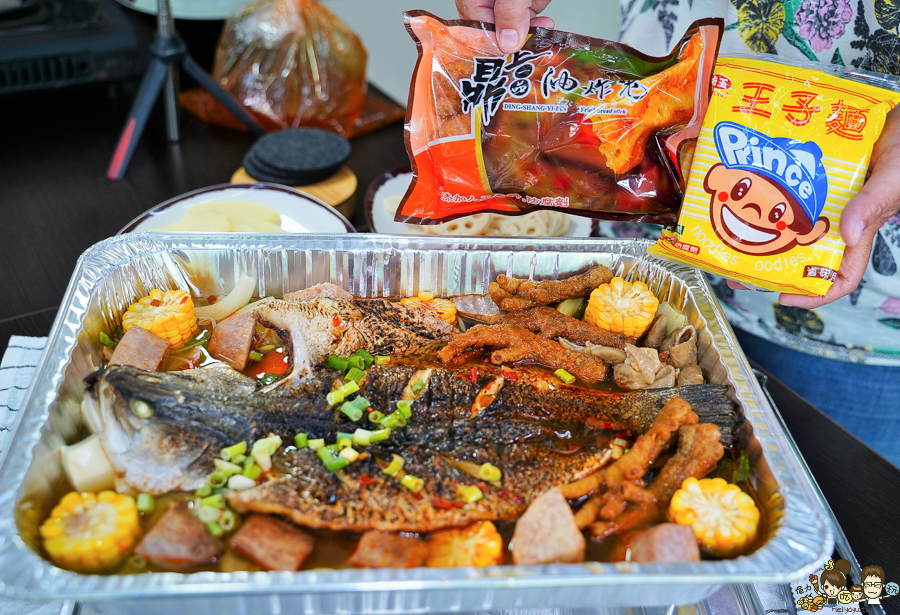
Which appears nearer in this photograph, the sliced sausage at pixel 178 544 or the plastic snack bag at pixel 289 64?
the sliced sausage at pixel 178 544

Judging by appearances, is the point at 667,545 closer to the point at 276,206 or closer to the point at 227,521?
the point at 227,521

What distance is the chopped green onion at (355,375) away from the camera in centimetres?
179

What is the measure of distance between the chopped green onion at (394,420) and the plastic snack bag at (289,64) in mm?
2214

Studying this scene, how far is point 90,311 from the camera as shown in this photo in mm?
1851

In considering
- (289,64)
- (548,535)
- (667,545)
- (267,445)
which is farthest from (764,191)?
(289,64)

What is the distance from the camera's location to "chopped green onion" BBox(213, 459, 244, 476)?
154 cm

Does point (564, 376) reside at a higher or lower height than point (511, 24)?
lower

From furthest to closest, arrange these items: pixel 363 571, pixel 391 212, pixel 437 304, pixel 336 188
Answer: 1. pixel 336 188
2. pixel 391 212
3. pixel 437 304
4. pixel 363 571

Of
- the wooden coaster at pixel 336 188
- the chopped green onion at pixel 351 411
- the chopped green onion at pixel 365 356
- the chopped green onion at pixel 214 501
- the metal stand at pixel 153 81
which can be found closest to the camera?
the chopped green onion at pixel 214 501

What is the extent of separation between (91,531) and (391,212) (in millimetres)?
1600

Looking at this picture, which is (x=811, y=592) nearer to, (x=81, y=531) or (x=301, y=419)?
(x=301, y=419)

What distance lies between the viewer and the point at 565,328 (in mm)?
2049

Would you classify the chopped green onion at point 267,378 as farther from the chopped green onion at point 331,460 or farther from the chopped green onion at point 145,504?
the chopped green onion at point 145,504

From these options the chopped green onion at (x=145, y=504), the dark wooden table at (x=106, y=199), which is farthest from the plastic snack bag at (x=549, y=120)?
the chopped green onion at (x=145, y=504)
